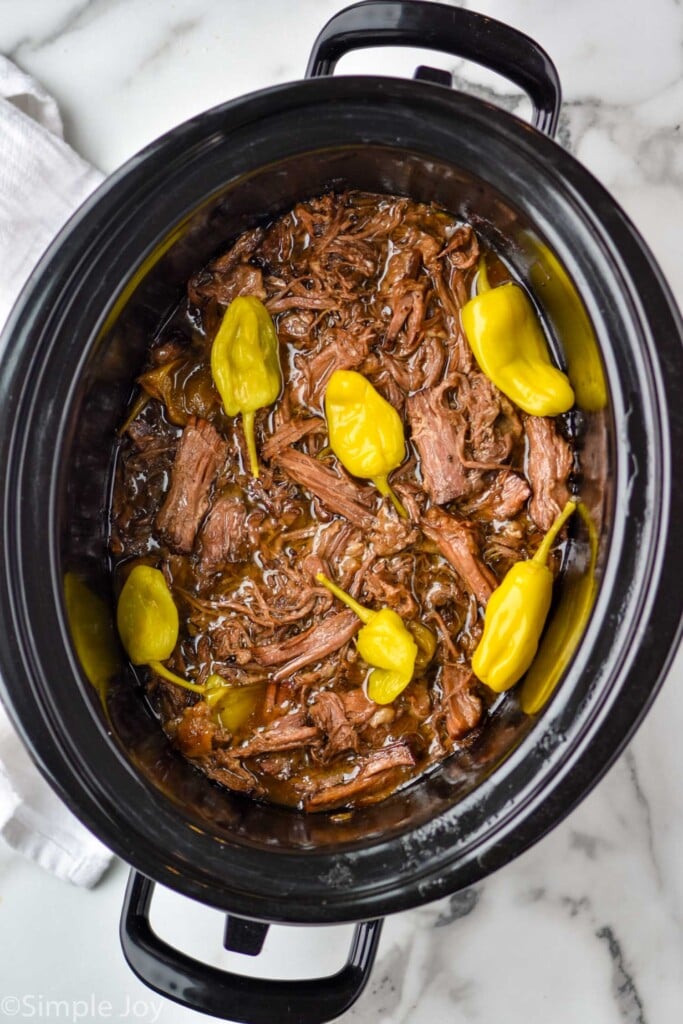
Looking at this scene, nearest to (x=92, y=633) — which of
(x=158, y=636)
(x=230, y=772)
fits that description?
(x=158, y=636)

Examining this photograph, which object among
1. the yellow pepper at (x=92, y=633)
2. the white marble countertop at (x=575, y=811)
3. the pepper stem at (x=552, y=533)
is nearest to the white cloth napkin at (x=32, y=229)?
the white marble countertop at (x=575, y=811)

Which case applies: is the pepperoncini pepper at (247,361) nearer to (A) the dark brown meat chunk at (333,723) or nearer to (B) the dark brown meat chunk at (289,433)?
(B) the dark brown meat chunk at (289,433)

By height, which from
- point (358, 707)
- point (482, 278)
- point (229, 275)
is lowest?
point (358, 707)

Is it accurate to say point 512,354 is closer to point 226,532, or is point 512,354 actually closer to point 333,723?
point 226,532

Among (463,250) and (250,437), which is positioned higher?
(463,250)

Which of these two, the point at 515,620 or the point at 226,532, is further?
the point at 226,532

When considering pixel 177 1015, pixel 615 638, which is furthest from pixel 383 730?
pixel 177 1015

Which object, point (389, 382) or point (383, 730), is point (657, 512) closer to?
point (389, 382)
